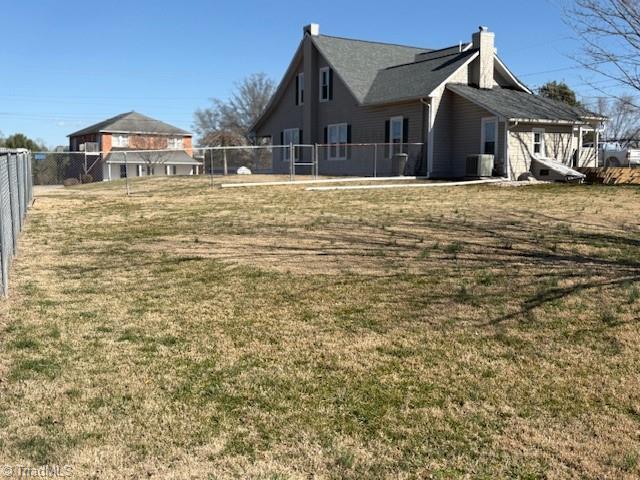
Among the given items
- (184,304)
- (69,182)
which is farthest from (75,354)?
(69,182)

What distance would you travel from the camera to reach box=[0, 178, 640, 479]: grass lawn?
321 cm

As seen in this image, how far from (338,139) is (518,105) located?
9665 millimetres

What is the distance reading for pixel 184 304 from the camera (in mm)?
5934

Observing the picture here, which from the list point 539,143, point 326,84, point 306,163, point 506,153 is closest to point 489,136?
point 506,153

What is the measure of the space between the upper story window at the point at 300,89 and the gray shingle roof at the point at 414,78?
4.53 meters

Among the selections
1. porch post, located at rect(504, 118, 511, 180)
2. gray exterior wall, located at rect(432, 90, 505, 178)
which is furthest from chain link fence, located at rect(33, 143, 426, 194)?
porch post, located at rect(504, 118, 511, 180)

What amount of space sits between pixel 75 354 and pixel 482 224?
Answer: 296 inches

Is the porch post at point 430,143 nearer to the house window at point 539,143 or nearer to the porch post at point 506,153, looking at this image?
the porch post at point 506,153

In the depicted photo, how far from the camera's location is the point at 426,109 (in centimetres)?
2536

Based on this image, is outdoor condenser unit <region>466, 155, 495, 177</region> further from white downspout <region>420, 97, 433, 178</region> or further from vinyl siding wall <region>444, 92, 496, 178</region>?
white downspout <region>420, 97, 433, 178</region>

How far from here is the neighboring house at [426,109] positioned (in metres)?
23.9

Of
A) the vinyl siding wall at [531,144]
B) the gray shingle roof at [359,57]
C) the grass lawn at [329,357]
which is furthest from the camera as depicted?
the gray shingle roof at [359,57]

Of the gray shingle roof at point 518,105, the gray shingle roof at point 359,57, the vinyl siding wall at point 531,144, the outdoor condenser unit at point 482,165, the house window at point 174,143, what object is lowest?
the outdoor condenser unit at point 482,165

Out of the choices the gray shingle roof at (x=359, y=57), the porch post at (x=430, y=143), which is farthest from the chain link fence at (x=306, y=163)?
the gray shingle roof at (x=359, y=57)
